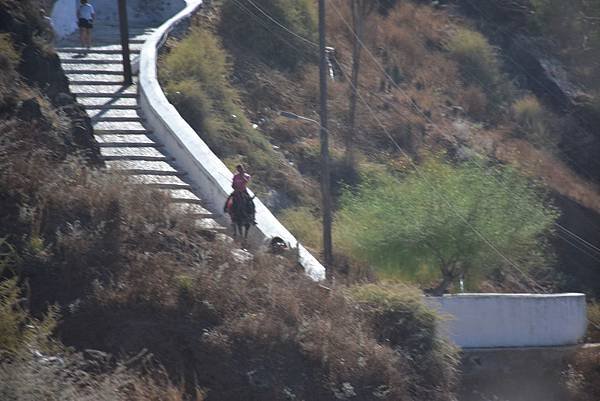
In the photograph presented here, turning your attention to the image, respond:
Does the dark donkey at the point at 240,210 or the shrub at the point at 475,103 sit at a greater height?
the dark donkey at the point at 240,210

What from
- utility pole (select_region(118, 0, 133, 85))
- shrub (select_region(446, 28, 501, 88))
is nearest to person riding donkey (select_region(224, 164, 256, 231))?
utility pole (select_region(118, 0, 133, 85))

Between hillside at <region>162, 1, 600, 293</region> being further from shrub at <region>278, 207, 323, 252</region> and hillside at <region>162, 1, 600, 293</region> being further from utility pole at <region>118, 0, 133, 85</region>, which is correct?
utility pole at <region>118, 0, 133, 85</region>

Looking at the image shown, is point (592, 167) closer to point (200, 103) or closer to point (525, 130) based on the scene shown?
point (525, 130)

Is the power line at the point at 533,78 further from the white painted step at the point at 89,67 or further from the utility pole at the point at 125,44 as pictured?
the utility pole at the point at 125,44

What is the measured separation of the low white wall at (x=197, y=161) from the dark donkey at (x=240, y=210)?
0.73 metres

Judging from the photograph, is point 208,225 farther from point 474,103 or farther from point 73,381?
point 474,103

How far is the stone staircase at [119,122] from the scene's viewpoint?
19.7m

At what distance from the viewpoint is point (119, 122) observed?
903 inches

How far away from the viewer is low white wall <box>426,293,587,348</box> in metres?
21.8

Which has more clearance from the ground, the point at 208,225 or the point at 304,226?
the point at 208,225

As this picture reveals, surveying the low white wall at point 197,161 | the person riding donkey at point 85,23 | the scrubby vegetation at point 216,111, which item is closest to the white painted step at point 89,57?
the person riding donkey at point 85,23

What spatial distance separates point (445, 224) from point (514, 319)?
8.62 feet

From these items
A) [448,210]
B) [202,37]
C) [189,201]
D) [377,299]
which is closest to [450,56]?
[202,37]

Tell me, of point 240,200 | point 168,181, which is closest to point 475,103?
point 168,181
